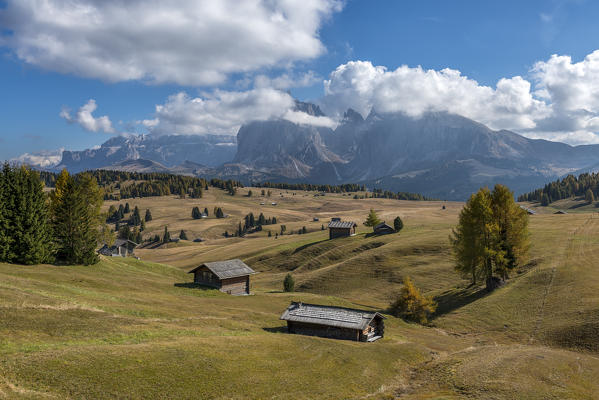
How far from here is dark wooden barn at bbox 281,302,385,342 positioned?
41.5 metres

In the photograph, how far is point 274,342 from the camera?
33.5m

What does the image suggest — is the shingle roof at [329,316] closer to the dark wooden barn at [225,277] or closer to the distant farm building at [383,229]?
the dark wooden barn at [225,277]

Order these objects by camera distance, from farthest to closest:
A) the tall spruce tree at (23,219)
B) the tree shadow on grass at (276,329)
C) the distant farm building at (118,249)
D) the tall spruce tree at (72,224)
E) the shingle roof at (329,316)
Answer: the distant farm building at (118,249) → the tall spruce tree at (72,224) → the tall spruce tree at (23,219) → the shingle roof at (329,316) → the tree shadow on grass at (276,329)

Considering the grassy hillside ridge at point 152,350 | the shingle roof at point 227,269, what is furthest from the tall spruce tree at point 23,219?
the shingle roof at point 227,269

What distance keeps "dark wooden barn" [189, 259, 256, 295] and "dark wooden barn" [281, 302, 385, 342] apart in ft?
70.4

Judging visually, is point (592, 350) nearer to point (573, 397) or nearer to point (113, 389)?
point (573, 397)

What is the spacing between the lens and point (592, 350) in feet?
127

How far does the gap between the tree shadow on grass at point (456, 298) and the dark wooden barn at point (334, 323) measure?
17.7 metres

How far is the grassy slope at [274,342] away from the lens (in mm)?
22562

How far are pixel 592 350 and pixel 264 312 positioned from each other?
3744 centimetres

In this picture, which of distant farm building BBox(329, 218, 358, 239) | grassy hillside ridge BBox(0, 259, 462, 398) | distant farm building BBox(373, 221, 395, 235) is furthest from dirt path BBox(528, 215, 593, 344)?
distant farm building BBox(329, 218, 358, 239)

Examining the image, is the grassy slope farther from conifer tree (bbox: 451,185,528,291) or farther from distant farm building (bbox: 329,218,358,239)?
distant farm building (bbox: 329,218,358,239)

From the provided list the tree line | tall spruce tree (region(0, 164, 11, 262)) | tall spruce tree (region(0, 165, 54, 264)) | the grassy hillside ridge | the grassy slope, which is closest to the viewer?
the grassy hillside ridge

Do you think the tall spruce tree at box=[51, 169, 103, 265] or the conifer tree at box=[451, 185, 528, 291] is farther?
the conifer tree at box=[451, 185, 528, 291]
